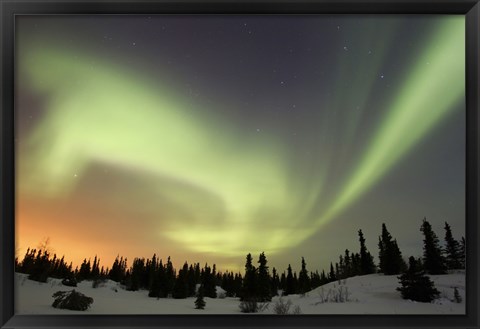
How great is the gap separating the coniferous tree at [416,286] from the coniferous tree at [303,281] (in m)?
0.47

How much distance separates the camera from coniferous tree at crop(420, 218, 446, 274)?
2.85 metres

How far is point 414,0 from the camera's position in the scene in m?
2.86

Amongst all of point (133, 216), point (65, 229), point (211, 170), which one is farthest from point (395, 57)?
point (65, 229)

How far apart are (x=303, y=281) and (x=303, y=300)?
0.32 ft

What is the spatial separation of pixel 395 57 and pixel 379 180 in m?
0.65

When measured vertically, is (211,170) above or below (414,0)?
below

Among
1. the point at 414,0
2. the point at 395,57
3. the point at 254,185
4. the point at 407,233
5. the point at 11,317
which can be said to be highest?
the point at 414,0

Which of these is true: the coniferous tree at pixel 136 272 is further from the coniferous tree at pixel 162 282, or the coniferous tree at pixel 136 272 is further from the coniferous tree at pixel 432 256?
the coniferous tree at pixel 432 256

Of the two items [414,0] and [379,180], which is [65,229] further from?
[414,0]

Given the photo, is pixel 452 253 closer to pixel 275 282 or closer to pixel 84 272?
pixel 275 282

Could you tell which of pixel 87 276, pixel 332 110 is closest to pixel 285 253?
pixel 332 110

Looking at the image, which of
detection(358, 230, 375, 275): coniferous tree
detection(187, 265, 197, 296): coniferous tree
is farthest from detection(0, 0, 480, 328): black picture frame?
detection(358, 230, 375, 275): coniferous tree

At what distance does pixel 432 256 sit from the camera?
286 centimetres

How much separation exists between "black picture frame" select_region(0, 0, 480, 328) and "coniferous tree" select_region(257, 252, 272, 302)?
Result: 104mm
